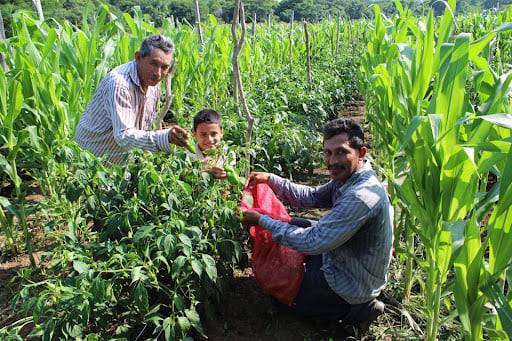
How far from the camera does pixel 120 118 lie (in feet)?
9.02

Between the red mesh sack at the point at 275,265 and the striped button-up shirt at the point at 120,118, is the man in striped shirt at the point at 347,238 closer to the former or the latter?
the red mesh sack at the point at 275,265

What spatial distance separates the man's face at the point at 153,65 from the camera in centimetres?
273

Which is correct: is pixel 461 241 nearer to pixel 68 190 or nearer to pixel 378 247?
pixel 378 247

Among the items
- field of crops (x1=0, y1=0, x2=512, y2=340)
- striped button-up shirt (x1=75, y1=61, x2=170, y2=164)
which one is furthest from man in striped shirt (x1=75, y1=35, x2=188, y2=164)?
field of crops (x1=0, y1=0, x2=512, y2=340)

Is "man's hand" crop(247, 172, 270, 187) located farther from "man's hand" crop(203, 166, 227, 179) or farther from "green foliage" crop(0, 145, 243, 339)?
"man's hand" crop(203, 166, 227, 179)

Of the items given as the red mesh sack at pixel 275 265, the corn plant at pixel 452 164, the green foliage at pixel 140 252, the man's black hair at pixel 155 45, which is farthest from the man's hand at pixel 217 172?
the man's black hair at pixel 155 45

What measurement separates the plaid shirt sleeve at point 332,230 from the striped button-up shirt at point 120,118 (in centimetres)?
87

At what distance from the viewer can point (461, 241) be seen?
1459 millimetres

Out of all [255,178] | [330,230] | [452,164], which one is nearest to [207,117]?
[255,178]

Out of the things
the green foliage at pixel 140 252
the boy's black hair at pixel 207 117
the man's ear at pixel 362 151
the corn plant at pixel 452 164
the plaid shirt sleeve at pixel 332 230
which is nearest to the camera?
the corn plant at pixel 452 164

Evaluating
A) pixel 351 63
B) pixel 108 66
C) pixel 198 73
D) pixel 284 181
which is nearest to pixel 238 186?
pixel 284 181

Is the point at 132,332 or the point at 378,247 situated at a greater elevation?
the point at 378,247

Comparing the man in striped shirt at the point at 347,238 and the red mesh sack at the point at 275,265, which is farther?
the red mesh sack at the point at 275,265

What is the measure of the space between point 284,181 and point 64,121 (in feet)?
5.06
